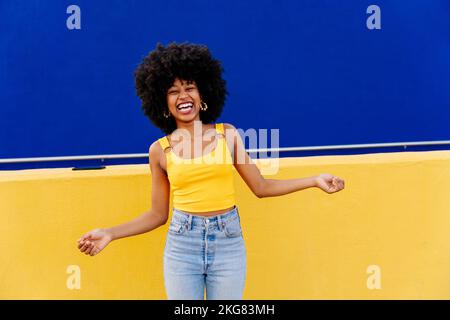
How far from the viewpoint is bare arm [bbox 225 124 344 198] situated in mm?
1824

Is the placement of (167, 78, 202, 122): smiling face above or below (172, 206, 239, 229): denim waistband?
above

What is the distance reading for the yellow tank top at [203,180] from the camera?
68.3 inches

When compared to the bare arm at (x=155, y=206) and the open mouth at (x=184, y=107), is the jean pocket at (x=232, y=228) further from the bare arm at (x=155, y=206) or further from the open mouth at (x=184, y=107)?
the open mouth at (x=184, y=107)

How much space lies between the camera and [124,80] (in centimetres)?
237

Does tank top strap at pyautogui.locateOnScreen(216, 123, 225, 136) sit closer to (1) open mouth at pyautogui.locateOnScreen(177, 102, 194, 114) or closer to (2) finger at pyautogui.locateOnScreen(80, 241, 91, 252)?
(1) open mouth at pyautogui.locateOnScreen(177, 102, 194, 114)

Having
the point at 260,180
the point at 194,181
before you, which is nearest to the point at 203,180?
the point at 194,181

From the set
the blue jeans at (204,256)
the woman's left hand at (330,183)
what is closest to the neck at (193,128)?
the blue jeans at (204,256)

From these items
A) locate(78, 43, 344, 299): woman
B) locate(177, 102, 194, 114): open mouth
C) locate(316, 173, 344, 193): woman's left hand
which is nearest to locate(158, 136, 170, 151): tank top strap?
locate(78, 43, 344, 299): woman

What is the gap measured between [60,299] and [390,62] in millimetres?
2066

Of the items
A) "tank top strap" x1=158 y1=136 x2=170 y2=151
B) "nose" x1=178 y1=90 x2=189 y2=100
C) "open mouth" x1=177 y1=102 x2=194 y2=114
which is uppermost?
"nose" x1=178 y1=90 x2=189 y2=100

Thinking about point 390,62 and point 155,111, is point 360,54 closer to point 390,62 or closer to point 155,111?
point 390,62

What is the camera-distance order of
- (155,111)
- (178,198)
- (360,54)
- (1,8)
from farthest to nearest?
(360,54), (1,8), (155,111), (178,198)

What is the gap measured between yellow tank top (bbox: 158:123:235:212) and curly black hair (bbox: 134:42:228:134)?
0.20m
